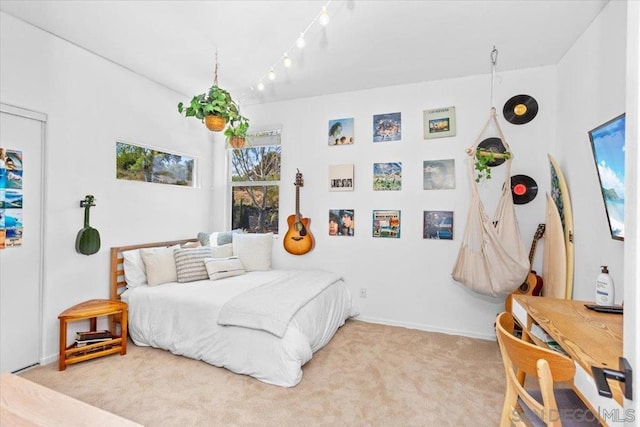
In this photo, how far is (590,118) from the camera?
2.21m

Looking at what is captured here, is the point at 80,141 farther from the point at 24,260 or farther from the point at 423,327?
the point at 423,327

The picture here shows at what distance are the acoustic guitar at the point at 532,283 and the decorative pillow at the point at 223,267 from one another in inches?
103

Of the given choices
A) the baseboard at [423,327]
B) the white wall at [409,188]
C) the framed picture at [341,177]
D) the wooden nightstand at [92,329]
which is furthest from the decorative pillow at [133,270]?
the baseboard at [423,327]

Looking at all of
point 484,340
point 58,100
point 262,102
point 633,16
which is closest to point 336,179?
point 262,102

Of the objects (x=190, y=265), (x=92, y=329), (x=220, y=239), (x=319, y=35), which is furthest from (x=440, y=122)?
(x=92, y=329)

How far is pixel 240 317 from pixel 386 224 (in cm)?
187

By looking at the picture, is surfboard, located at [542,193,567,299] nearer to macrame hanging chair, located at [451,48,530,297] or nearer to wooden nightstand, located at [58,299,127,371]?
macrame hanging chair, located at [451,48,530,297]

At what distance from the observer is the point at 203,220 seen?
4172 millimetres

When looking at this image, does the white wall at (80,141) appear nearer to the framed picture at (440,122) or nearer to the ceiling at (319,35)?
the ceiling at (319,35)

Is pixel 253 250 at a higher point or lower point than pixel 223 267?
higher

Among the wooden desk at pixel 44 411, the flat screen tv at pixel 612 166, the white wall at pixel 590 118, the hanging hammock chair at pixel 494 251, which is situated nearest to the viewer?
the wooden desk at pixel 44 411

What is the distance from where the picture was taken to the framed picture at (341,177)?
361 cm

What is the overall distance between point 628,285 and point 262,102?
397 cm

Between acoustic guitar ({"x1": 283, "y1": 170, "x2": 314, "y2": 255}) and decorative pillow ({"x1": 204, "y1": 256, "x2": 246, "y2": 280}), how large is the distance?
663 mm
